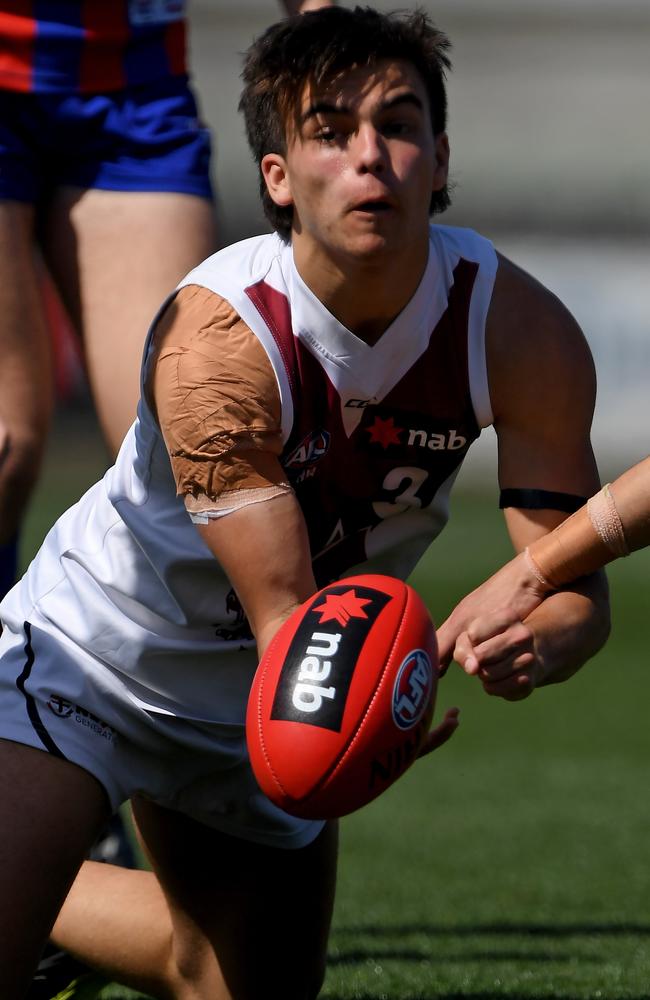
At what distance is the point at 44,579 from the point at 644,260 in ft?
51.9

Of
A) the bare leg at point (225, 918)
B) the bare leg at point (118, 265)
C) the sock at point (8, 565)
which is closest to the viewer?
the bare leg at point (225, 918)

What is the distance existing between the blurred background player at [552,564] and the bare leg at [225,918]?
672 mm

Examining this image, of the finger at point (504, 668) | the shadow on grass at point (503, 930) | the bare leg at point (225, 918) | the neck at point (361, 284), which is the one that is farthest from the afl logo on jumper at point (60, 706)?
the shadow on grass at point (503, 930)

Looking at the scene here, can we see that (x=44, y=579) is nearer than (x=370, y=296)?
No

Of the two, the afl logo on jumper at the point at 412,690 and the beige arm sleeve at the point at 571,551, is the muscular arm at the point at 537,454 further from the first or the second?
the afl logo on jumper at the point at 412,690

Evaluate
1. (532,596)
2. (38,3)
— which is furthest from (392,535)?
(38,3)

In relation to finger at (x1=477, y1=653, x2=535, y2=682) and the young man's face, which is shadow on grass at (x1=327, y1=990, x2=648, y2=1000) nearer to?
finger at (x1=477, y1=653, x2=535, y2=682)

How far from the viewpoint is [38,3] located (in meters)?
4.14

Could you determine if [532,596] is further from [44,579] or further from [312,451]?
[44,579]

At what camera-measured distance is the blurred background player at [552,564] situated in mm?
2896

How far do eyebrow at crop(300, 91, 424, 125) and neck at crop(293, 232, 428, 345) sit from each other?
0.76 ft

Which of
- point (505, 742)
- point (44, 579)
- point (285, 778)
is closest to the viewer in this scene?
point (285, 778)

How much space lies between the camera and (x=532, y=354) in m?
2.97

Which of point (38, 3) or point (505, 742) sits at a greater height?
point (38, 3)
